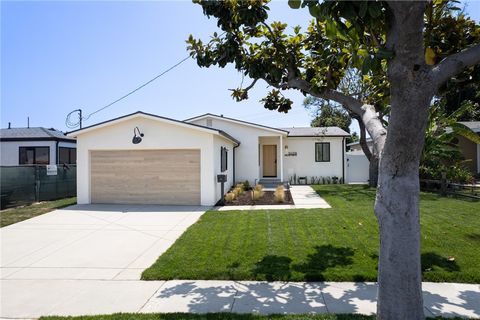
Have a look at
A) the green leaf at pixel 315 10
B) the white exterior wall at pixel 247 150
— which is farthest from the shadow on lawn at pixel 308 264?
the white exterior wall at pixel 247 150

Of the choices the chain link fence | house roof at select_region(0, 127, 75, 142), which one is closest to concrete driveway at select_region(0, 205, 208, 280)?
the chain link fence

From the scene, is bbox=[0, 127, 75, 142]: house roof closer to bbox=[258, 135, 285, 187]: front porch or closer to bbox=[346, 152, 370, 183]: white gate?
bbox=[258, 135, 285, 187]: front porch

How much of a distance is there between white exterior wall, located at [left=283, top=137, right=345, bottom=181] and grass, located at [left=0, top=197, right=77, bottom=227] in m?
13.7

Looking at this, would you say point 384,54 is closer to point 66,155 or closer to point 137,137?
point 137,137

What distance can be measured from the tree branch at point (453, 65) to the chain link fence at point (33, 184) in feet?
48.5

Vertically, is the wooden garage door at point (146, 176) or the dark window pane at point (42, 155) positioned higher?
the dark window pane at point (42, 155)

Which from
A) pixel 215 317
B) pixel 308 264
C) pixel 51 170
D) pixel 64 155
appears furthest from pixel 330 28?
pixel 64 155

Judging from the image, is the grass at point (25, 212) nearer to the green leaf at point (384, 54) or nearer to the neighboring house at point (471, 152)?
the green leaf at point (384, 54)

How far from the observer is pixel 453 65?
2818 millimetres

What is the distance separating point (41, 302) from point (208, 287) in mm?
2379

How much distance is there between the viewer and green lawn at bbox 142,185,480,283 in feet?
17.4

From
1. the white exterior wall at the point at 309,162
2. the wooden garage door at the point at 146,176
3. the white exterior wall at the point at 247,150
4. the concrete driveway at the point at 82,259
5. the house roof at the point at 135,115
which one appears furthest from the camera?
the white exterior wall at the point at 309,162

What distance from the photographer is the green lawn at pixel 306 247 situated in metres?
5.29

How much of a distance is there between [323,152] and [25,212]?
17.0 metres
